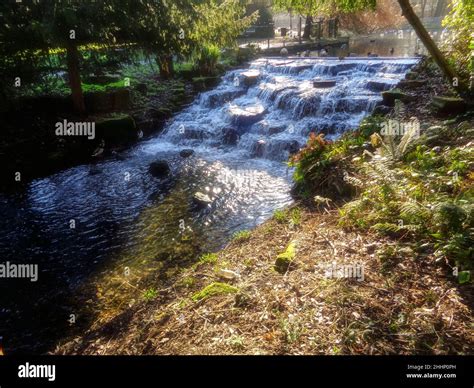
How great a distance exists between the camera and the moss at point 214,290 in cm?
402

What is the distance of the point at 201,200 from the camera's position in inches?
346

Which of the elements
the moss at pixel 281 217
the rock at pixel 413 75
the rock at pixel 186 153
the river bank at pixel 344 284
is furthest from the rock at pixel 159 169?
the rock at pixel 413 75

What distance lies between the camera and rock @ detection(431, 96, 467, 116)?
7.31 metres

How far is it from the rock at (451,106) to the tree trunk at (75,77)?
11226mm

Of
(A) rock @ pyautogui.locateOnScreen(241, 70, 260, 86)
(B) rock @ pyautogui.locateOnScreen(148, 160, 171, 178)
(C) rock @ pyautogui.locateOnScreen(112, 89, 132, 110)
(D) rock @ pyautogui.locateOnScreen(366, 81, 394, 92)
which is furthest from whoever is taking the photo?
(A) rock @ pyautogui.locateOnScreen(241, 70, 260, 86)

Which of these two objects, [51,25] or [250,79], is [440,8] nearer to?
[250,79]

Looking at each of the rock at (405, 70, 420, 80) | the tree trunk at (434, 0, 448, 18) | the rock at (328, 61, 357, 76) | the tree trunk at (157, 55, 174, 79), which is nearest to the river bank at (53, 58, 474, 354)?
the rock at (405, 70, 420, 80)

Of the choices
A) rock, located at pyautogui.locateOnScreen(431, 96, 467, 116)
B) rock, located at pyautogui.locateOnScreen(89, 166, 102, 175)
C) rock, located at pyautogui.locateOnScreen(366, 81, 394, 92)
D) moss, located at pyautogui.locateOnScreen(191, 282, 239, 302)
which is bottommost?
moss, located at pyautogui.locateOnScreen(191, 282, 239, 302)

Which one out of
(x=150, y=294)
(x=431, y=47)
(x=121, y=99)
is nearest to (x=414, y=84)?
(x=431, y=47)

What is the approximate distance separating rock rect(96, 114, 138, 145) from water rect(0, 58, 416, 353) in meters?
0.72

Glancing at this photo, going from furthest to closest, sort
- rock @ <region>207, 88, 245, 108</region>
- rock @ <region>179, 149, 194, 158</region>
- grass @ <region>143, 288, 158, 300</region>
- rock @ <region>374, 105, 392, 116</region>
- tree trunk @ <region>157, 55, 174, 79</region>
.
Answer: tree trunk @ <region>157, 55, 174, 79</region> → rock @ <region>207, 88, 245, 108</region> → rock @ <region>179, 149, 194, 158</region> → rock @ <region>374, 105, 392, 116</region> → grass @ <region>143, 288, 158, 300</region>

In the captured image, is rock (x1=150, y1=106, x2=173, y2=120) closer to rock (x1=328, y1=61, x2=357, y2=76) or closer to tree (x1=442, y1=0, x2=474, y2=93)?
rock (x1=328, y1=61, x2=357, y2=76)

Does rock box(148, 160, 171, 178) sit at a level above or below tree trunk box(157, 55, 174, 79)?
below

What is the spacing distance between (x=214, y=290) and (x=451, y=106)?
714 cm
